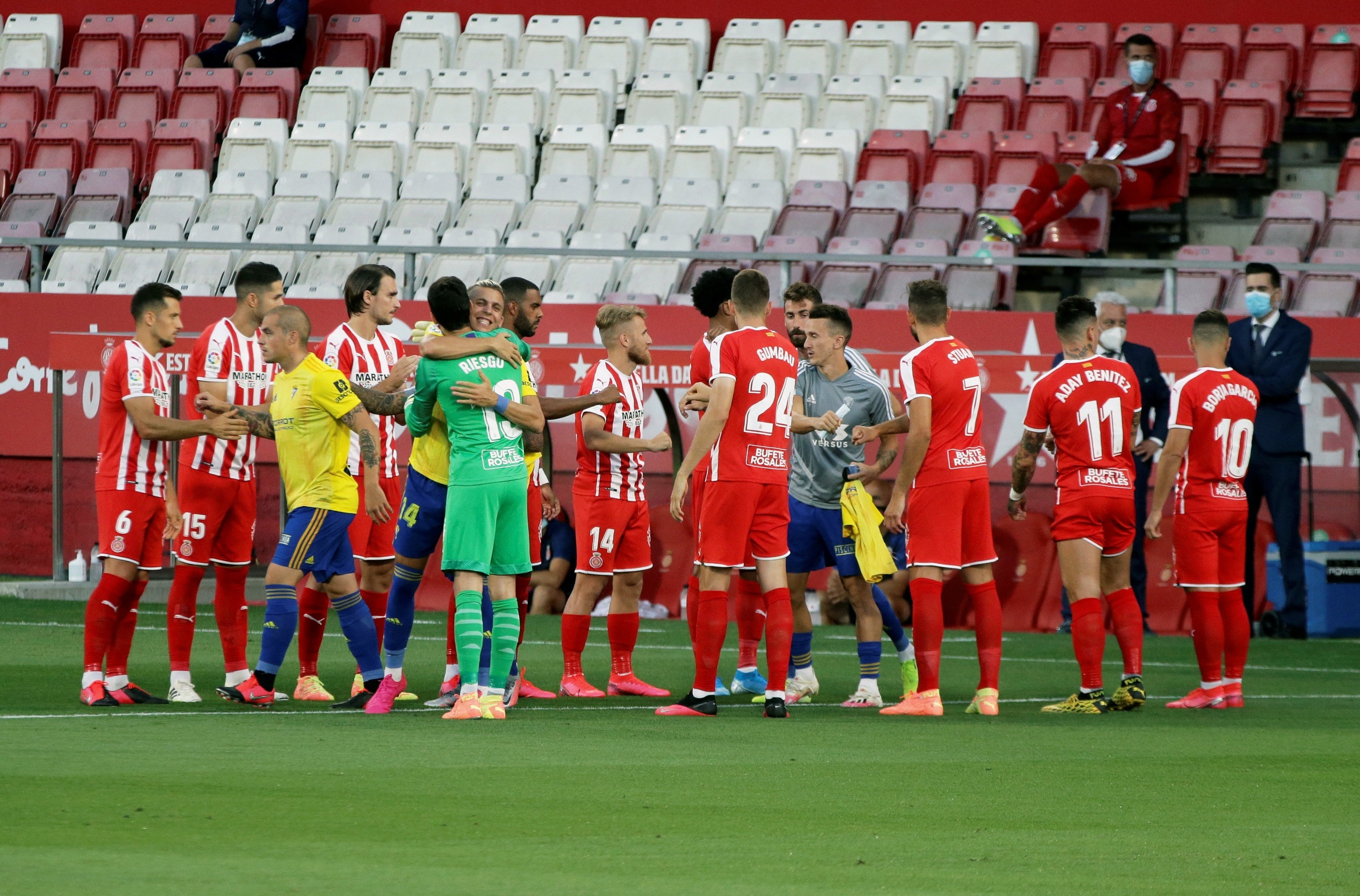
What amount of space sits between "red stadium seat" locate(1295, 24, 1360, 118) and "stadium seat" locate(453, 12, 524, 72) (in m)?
9.40

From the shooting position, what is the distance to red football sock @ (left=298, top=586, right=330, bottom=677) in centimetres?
878

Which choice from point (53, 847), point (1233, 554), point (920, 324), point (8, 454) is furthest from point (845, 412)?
point (8, 454)

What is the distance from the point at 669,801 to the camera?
5.39 m

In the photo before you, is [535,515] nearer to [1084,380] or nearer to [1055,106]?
[1084,380]

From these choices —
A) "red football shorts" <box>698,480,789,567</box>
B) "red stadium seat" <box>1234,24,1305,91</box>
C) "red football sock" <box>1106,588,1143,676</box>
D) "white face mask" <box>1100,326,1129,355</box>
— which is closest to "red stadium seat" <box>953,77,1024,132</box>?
"red stadium seat" <box>1234,24,1305,91</box>

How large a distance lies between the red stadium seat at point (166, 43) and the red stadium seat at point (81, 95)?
0.62 meters

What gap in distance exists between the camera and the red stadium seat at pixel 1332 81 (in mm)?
17359

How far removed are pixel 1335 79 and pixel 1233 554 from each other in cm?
1012

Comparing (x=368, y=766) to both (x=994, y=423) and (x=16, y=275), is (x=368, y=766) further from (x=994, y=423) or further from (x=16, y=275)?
(x=16, y=275)

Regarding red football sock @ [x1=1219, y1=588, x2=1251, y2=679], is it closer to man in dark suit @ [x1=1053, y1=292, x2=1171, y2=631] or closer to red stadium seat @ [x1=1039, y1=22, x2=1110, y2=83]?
man in dark suit @ [x1=1053, y1=292, x2=1171, y2=631]

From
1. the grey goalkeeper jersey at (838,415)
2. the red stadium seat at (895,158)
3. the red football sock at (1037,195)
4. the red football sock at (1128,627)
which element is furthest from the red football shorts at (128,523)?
the red stadium seat at (895,158)

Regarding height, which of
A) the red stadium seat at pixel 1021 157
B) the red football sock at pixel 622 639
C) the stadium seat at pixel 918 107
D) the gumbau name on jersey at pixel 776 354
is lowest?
the red football sock at pixel 622 639

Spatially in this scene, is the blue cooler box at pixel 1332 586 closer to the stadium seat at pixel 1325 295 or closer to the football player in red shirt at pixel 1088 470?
the stadium seat at pixel 1325 295

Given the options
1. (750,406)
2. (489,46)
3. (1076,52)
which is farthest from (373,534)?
(489,46)
